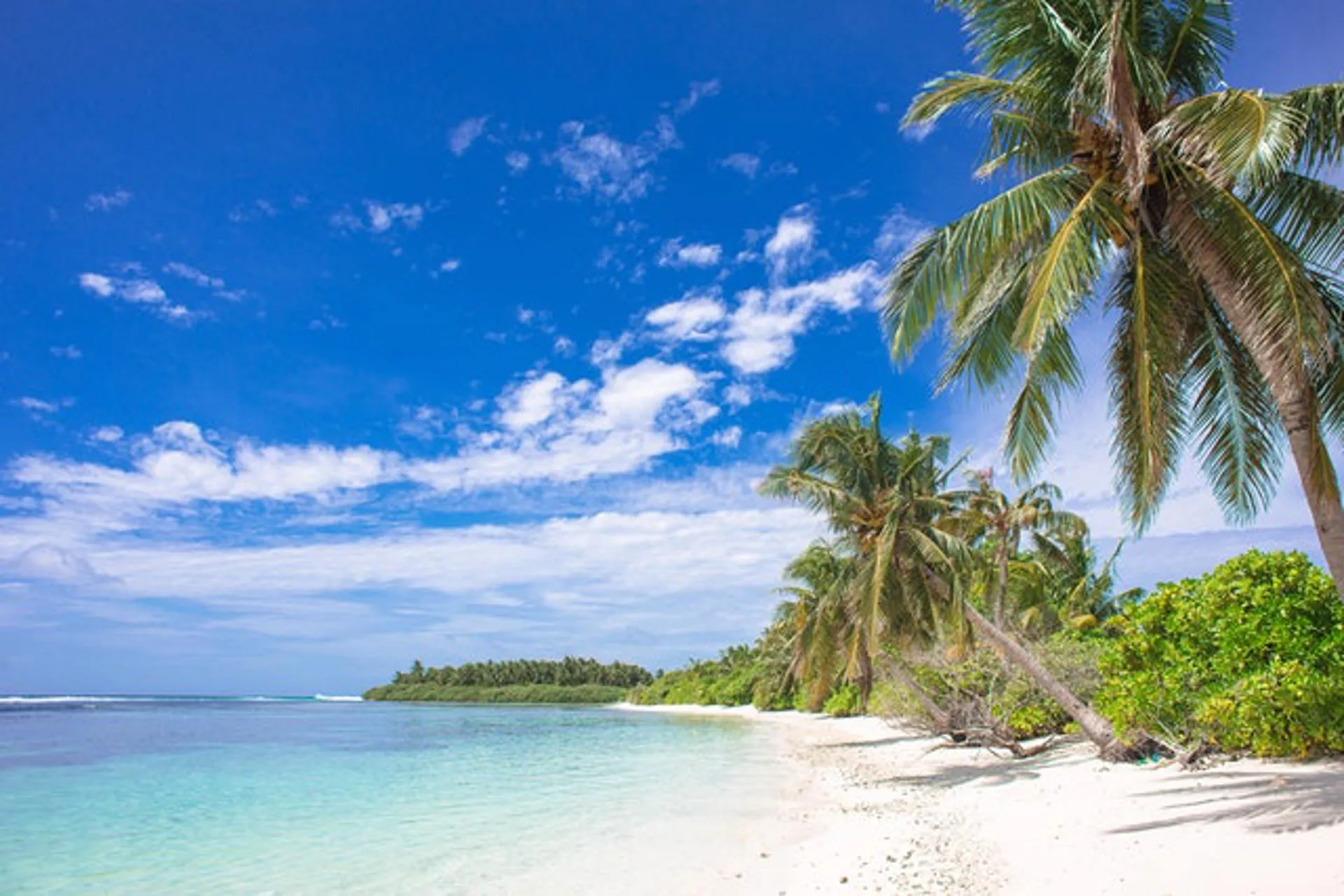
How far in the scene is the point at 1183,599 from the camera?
9.70 m

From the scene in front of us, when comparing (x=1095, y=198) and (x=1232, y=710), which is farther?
(x=1232, y=710)

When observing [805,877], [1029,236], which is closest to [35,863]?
[805,877]

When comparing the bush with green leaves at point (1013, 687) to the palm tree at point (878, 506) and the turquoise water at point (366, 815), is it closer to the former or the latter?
the palm tree at point (878, 506)

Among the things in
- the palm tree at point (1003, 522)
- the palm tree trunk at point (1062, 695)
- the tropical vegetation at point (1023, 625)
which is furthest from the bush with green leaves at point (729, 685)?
the palm tree trunk at point (1062, 695)

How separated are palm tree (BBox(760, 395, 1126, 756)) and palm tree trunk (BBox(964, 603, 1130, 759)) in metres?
0.40

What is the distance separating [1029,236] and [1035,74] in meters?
1.58

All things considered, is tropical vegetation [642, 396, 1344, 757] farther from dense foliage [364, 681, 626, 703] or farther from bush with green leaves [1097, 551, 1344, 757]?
dense foliage [364, 681, 626, 703]

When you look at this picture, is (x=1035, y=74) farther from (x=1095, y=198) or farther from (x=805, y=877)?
(x=805, y=877)

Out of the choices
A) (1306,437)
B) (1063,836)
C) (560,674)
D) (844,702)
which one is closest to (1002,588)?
(1063,836)

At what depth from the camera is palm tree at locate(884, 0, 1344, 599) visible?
604 centimetres

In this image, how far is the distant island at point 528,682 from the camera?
3910 inches

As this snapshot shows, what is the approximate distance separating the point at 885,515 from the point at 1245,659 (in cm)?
801

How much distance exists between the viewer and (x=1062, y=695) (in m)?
13.2

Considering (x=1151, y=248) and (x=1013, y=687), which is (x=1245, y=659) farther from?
(x=1013, y=687)
